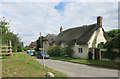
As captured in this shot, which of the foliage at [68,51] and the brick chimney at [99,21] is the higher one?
the brick chimney at [99,21]

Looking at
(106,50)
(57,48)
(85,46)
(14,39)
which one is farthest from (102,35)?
(14,39)

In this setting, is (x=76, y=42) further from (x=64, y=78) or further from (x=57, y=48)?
(x=64, y=78)

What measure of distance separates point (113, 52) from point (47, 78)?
12166 mm

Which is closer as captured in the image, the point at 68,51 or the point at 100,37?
the point at 100,37

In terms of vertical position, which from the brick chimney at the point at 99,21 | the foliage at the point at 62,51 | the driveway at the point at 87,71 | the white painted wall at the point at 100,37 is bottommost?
the driveway at the point at 87,71

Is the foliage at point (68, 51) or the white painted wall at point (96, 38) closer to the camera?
the white painted wall at point (96, 38)

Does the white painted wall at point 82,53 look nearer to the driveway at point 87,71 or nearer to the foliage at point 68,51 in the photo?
the foliage at point 68,51

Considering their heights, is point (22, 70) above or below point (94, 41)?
below

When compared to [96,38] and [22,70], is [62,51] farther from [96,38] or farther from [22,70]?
[22,70]

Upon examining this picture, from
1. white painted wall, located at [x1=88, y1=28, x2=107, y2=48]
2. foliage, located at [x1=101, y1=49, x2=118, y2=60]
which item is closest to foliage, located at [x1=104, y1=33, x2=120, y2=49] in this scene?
foliage, located at [x1=101, y1=49, x2=118, y2=60]

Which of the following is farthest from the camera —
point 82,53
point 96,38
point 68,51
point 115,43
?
point 68,51

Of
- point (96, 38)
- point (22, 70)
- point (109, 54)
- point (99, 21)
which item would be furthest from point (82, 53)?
point (22, 70)

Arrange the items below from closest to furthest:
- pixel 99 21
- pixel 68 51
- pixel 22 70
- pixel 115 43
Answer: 1. pixel 22 70
2. pixel 115 43
3. pixel 99 21
4. pixel 68 51

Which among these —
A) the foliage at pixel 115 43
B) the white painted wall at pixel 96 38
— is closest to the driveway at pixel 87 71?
the foliage at pixel 115 43
